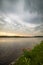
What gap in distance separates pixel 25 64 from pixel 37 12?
9.57 feet

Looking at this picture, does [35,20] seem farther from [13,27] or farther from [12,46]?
[12,46]

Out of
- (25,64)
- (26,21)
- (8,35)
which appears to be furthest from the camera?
(26,21)

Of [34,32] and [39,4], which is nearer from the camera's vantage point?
[34,32]

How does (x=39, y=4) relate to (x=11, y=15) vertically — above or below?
above

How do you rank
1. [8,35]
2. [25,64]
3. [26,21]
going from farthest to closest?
1. [26,21]
2. [8,35]
3. [25,64]

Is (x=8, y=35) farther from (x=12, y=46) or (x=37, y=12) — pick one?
(x=37, y=12)

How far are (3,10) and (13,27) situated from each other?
0.51 meters

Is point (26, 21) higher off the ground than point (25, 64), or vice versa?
point (26, 21)

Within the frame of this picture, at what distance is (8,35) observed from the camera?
338 cm

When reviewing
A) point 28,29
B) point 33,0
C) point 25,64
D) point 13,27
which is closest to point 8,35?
point 13,27

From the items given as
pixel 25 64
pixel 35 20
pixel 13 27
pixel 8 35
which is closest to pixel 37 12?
pixel 35 20

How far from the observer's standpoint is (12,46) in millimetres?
3480

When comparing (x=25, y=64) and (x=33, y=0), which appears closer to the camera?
(x=25, y=64)

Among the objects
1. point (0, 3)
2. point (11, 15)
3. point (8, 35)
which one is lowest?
point (8, 35)
